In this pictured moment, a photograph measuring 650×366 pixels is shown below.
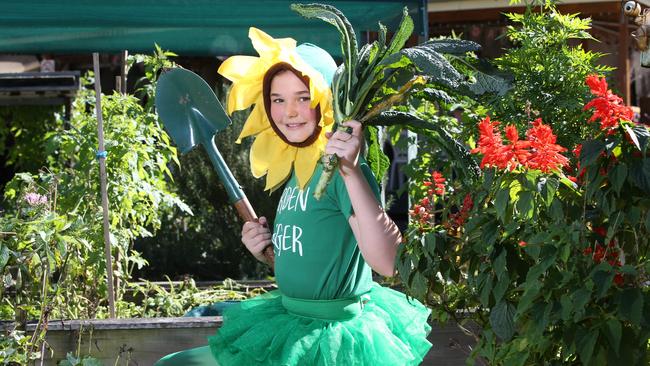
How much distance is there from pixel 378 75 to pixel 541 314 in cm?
75

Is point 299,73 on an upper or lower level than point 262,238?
upper

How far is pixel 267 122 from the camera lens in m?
2.95

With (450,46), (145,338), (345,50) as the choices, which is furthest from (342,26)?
(145,338)

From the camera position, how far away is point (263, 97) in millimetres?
2885

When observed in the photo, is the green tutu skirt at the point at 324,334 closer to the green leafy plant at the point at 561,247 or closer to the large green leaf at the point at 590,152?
the green leafy plant at the point at 561,247

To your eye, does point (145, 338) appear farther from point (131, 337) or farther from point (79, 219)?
point (79, 219)

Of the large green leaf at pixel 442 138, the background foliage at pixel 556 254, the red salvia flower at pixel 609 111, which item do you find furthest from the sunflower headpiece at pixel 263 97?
the red salvia flower at pixel 609 111

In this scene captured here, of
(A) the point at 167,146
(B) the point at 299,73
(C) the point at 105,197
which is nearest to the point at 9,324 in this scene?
(C) the point at 105,197

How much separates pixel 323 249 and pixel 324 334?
0.24m

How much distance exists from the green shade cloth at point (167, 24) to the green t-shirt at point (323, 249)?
3.86 feet

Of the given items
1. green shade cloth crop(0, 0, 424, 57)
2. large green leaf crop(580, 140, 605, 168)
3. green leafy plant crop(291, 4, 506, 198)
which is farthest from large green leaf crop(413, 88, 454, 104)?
green shade cloth crop(0, 0, 424, 57)

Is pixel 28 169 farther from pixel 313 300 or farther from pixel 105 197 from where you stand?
pixel 313 300

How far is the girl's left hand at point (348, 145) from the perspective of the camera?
8.24ft

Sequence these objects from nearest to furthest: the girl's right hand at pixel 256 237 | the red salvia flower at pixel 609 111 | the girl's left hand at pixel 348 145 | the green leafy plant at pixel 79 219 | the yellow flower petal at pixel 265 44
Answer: the red salvia flower at pixel 609 111 → the girl's left hand at pixel 348 145 → the yellow flower petal at pixel 265 44 → the girl's right hand at pixel 256 237 → the green leafy plant at pixel 79 219
